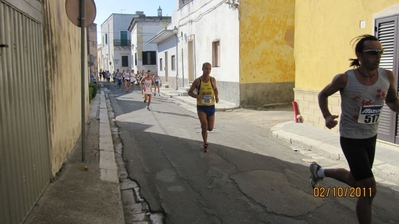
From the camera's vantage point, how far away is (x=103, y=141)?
8.01 metres

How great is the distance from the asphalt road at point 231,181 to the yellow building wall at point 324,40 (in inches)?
62.6

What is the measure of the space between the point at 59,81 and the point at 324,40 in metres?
6.22

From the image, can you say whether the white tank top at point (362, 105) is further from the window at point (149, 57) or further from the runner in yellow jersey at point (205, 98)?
the window at point (149, 57)

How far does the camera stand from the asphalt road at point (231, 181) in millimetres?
4152

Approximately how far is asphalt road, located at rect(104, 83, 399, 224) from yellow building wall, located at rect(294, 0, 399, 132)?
1590mm

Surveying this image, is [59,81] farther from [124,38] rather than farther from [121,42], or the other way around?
[124,38]

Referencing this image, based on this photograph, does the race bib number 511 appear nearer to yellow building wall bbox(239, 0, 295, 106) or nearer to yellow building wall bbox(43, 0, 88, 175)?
yellow building wall bbox(43, 0, 88, 175)

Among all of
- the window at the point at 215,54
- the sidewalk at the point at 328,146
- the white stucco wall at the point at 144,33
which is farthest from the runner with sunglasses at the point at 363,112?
the white stucco wall at the point at 144,33

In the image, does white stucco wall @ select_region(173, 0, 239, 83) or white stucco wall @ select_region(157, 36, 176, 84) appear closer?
white stucco wall @ select_region(173, 0, 239, 83)

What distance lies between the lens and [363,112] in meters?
3.42

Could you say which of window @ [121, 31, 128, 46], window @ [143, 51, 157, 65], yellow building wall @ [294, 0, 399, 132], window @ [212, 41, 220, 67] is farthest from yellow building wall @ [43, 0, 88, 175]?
window @ [121, 31, 128, 46]

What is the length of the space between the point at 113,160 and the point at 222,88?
35.9 ft

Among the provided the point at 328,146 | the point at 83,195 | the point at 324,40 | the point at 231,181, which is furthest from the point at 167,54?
the point at 83,195

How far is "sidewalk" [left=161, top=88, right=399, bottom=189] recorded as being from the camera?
562 centimetres
